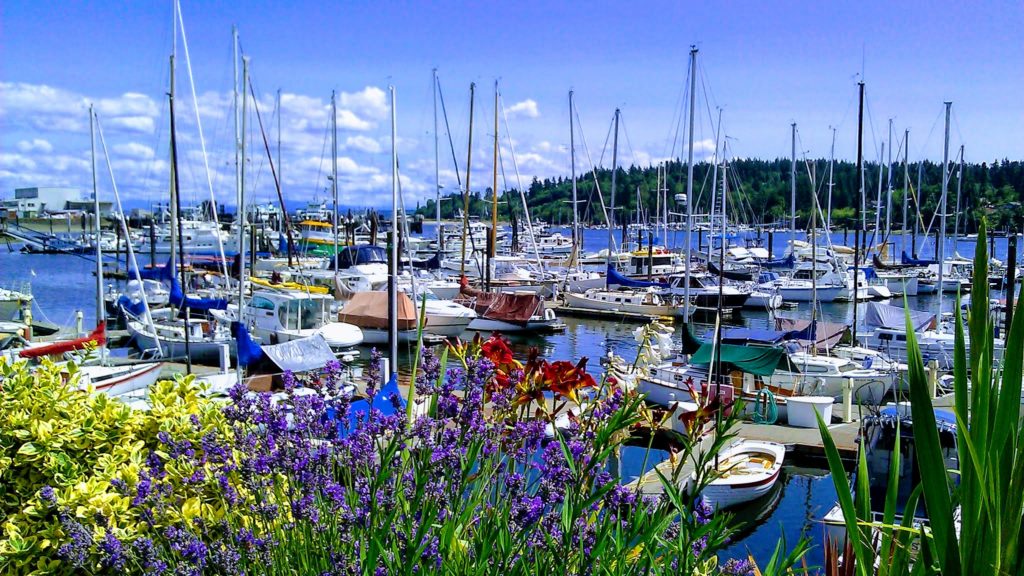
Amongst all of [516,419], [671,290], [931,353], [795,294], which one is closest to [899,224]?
[795,294]

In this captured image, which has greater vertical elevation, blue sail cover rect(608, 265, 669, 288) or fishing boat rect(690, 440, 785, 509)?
blue sail cover rect(608, 265, 669, 288)

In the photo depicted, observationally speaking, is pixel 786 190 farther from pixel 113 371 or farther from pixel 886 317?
pixel 113 371

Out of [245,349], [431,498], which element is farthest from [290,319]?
[431,498]

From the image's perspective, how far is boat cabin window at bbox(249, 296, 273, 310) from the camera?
26953mm

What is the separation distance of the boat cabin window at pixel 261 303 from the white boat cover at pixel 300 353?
5.02 meters

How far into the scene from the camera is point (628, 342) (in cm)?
3372

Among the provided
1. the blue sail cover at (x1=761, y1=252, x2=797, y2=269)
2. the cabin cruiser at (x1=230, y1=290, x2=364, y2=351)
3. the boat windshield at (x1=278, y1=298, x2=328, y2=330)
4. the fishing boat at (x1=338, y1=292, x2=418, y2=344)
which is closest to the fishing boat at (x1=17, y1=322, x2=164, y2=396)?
the cabin cruiser at (x1=230, y1=290, x2=364, y2=351)

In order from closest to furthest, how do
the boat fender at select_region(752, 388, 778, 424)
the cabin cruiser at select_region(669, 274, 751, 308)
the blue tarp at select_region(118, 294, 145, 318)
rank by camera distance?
the boat fender at select_region(752, 388, 778, 424) < the blue tarp at select_region(118, 294, 145, 318) < the cabin cruiser at select_region(669, 274, 751, 308)

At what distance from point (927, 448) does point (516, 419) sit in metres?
2.03

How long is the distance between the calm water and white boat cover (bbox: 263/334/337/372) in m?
2.28

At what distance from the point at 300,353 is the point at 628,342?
15.1m

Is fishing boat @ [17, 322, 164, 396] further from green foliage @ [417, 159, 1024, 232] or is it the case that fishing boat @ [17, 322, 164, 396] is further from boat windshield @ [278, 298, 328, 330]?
green foliage @ [417, 159, 1024, 232]

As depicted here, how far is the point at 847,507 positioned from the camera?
1870mm

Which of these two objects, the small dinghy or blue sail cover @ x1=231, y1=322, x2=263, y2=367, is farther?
blue sail cover @ x1=231, y1=322, x2=263, y2=367
